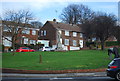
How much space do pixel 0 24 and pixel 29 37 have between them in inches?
811

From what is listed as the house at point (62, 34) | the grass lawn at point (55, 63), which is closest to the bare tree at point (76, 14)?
the house at point (62, 34)

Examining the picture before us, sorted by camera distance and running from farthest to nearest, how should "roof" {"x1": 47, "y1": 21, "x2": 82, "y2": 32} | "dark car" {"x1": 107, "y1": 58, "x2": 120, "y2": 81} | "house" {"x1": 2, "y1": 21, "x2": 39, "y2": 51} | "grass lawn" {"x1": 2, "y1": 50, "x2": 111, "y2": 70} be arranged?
"roof" {"x1": 47, "y1": 21, "x2": 82, "y2": 32} < "house" {"x1": 2, "y1": 21, "x2": 39, "y2": 51} < "grass lawn" {"x1": 2, "y1": 50, "x2": 111, "y2": 70} < "dark car" {"x1": 107, "y1": 58, "x2": 120, "y2": 81}

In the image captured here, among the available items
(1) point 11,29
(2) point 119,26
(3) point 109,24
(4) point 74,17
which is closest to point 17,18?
(1) point 11,29

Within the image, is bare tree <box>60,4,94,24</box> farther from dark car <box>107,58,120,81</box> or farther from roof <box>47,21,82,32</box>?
dark car <box>107,58,120,81</box>

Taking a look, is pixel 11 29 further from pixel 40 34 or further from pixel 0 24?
pixel 40 34

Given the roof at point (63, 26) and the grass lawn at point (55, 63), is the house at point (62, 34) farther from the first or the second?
the grass lawn at point (55, 63)

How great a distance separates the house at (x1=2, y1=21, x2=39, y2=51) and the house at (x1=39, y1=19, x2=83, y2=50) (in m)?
4.59

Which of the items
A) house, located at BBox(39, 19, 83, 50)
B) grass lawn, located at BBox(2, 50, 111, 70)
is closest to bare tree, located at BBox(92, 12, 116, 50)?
house, located at BBox(39, 19, 83, 50)

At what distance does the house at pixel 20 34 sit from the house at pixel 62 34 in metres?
4.59

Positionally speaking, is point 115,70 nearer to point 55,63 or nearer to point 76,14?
point 55,63

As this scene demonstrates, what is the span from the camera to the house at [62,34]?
60.1m

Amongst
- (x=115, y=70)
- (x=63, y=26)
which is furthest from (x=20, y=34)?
(x=115, y=70)

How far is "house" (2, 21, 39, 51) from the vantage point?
121ft

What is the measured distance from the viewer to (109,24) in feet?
147
